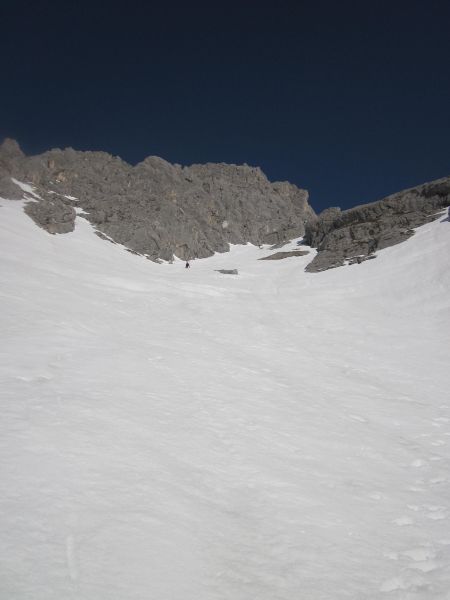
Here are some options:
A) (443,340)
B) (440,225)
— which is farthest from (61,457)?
(440,225)

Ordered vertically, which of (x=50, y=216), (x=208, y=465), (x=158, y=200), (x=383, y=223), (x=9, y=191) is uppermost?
(x=158, y=200)

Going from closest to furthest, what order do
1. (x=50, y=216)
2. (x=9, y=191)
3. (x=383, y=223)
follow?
(x=383, y=223) → (x=50, y=216) → (x=9, y=191)

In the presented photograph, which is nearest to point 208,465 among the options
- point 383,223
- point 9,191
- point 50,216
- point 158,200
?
point 383,223

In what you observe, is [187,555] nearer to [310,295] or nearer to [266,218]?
[310,295]

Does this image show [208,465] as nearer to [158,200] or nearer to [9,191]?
[9,191]

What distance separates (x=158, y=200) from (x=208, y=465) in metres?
89.8

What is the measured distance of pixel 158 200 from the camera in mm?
89375

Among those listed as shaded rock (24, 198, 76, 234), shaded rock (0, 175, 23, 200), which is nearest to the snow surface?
shaded rock (24, 198, 76, 234)

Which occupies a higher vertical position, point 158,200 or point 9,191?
point 158,200

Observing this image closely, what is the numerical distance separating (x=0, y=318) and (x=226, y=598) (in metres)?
9.84

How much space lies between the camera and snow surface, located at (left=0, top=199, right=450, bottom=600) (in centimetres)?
335

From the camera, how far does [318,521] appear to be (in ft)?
14.7

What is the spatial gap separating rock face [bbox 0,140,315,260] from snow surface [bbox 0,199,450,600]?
41.1m

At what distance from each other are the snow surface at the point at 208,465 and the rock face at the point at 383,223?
28228 mm
